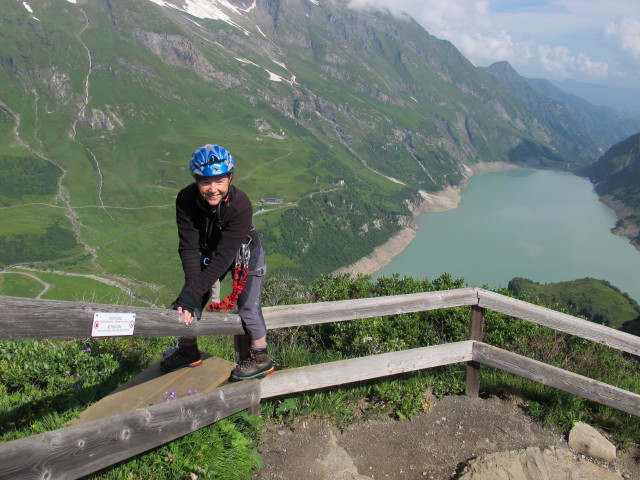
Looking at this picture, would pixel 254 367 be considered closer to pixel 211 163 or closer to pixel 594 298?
pixel 211 163

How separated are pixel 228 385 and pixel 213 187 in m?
2.02

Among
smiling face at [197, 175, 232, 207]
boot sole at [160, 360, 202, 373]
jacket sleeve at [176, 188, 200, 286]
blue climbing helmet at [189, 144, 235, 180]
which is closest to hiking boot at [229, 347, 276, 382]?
boot sole at [160, 360, 202, 373]

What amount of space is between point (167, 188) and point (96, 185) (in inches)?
1020

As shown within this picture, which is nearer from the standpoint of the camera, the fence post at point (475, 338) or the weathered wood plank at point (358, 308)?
the weathered wood plank at point (358, 308)

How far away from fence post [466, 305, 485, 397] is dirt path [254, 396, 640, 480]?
21 cm

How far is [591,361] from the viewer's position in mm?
7422

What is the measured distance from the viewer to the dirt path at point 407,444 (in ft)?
16.6

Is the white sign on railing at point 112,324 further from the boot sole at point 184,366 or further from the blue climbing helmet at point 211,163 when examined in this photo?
the boot sole at point 184,366

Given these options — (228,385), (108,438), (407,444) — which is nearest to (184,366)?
(228,385)

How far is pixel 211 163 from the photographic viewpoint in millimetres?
4699

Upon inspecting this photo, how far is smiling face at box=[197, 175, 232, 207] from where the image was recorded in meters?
4.67

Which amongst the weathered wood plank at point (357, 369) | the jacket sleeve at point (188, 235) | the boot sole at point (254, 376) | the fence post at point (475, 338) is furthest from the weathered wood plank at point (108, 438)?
the fence post at point (475, 338)

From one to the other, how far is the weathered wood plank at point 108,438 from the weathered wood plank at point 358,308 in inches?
35.4

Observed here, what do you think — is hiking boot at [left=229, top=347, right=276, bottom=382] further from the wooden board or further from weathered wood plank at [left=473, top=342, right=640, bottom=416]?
weathered wood plank at [left=473, top=342, right=640, bottom=416]
